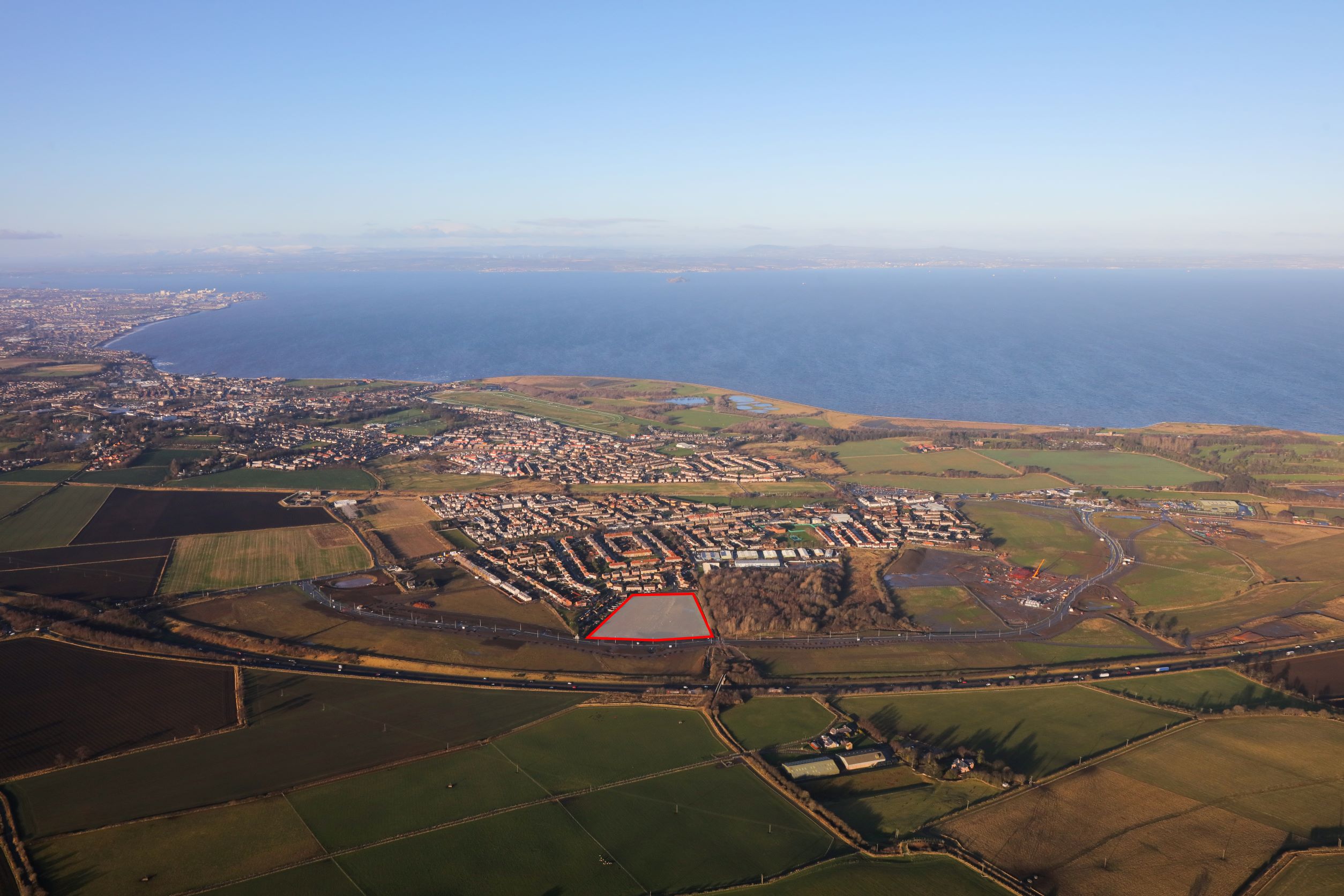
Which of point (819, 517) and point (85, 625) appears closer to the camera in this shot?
point (85, 625)

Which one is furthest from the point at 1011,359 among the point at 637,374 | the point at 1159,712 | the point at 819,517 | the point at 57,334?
the point at 57,334

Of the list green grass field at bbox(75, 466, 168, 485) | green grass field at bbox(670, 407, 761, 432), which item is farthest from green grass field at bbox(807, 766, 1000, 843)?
green grass field at bbox(75, 466, 168, 485)

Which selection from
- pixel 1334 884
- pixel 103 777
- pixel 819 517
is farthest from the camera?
pixel 819 517

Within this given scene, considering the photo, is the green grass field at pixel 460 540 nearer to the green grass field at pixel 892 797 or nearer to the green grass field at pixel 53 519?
the green grass field at pixel 53 519

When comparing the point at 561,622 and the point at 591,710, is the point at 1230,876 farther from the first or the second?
the point at 561,622

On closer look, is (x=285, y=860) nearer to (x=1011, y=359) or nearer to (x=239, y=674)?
(x=239, y=674)

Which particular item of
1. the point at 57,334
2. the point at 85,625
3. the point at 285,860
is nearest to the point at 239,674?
the point at 85,625

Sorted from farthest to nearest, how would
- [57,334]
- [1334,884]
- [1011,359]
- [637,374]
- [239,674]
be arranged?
[57,334]
[1011,359]
[637,374]
[239,674]
[1334,884]

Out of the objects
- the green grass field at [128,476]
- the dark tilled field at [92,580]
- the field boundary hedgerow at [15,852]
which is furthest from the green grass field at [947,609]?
the green grass field at [128,476]
